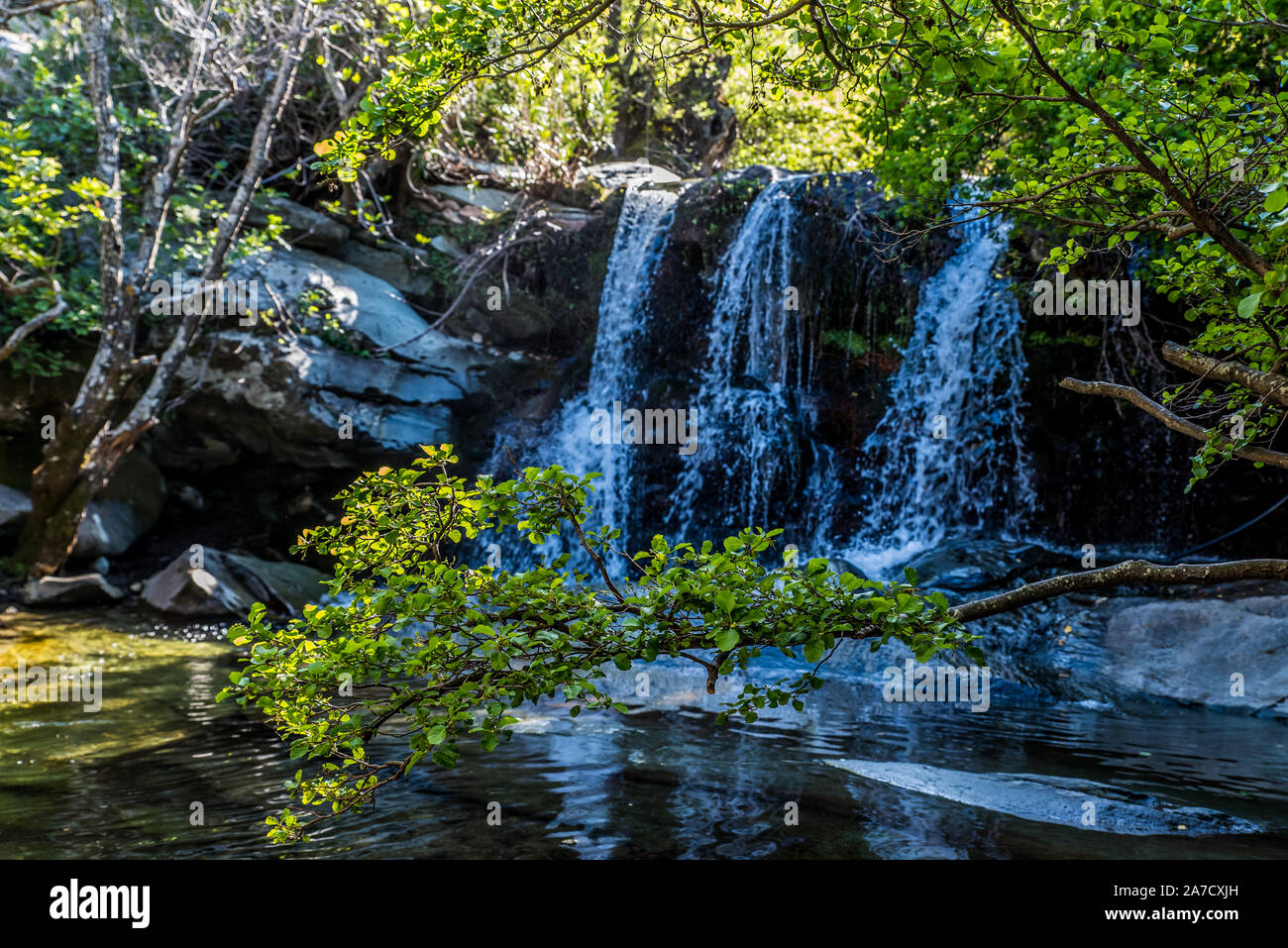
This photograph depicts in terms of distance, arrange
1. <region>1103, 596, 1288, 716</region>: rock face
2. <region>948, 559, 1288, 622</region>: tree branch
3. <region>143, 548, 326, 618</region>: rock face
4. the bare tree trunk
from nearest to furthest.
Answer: <region>948, 559, 1288, 622</region>: tree branch, <region>1103, 596, 1288, 716</region>: rock face, the bare tree trunk, <region>143, 548, 326, 618</region>: rock face

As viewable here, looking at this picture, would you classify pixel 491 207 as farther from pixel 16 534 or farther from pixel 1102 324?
pixel 1102 324

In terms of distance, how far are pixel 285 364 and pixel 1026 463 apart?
11752mm

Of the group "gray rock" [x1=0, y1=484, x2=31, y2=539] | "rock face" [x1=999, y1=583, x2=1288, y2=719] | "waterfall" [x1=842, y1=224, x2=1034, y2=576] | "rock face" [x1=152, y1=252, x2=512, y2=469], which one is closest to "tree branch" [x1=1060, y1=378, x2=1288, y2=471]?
"rock face" [x1=999, y1=583, x2=1288, y2=719]

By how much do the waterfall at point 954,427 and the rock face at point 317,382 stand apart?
300 inches

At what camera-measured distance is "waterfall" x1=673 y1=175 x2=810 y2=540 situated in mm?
13383

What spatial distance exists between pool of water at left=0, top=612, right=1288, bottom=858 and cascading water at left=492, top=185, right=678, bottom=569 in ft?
19.9

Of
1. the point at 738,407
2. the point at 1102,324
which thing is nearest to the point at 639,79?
the point at 738,407

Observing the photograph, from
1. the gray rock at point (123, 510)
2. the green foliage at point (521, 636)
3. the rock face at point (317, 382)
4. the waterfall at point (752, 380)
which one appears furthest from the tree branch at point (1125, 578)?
the gray rock at point (123, 510)

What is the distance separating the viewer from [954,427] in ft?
40.7

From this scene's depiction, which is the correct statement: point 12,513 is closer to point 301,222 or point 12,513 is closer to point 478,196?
point 301,222

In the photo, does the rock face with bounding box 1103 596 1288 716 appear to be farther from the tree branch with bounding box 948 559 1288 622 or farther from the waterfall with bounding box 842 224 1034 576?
the tree branch with bounding box 948 559 1288 622

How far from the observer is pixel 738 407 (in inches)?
542

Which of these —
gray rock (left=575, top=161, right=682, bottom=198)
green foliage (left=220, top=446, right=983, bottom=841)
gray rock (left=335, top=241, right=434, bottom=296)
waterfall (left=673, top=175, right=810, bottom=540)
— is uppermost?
gray rock (left=575, top=161, right=682, bottom=198)

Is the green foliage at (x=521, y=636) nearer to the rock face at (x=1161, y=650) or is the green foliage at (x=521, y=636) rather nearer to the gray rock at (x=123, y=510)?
the rock face at (x=1161, y=650)
